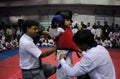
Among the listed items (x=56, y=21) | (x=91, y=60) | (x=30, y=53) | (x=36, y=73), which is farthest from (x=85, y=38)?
(x=56, y=21)

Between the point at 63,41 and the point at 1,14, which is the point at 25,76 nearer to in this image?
the point at 63,41

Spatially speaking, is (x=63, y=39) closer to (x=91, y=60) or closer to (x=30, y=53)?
(x=30, y=53)

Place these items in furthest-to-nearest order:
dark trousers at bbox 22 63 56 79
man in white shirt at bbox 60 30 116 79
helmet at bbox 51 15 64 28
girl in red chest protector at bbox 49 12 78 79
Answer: girl in red chest protector at bbox 49 12 78 79 → helmet at bbox 51 15 64 28 → dark trousers at bbox 22 63 56 79 → man in white shirt at bbox 60 30 116 79

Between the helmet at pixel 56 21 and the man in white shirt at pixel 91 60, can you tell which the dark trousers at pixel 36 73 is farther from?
the man in white shirt at pixel 91 60

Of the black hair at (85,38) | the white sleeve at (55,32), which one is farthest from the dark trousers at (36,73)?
the black hair at (85,38)

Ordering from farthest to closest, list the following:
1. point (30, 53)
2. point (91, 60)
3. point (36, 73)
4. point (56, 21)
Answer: point (56, 21) → point (36, 73) → point (30, 53) → point (91, 60)

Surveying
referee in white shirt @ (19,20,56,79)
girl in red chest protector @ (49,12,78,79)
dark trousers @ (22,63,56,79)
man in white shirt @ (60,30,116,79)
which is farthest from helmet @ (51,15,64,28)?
man in white shirt @ (60,30,116,79)

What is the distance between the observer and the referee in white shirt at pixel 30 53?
3.71 m

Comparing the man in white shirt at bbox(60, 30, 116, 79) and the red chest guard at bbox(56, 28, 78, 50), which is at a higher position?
the man in white shirt at bbox(60, 30, 116, 79)

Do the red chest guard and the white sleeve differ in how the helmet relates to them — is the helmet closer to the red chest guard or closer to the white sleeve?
the white sleeve

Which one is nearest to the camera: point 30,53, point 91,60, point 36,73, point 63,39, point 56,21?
point 91,60

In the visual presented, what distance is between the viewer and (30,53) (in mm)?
3730

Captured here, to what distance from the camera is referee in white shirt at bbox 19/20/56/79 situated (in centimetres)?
371

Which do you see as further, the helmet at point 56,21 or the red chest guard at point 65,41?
the red chest guard at point 65,41
